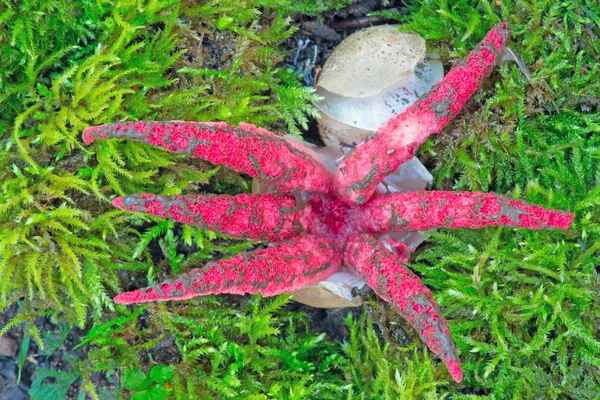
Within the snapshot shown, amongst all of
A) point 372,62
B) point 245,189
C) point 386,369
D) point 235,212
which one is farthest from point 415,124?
point 386,369

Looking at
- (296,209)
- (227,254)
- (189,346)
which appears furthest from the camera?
(227,254)

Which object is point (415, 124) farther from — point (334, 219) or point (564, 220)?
point (564, 220)

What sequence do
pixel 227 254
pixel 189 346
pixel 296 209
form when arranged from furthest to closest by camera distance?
pixel 227 254, pixel 189 346, pixel 296 209

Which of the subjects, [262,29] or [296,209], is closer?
[296,209]

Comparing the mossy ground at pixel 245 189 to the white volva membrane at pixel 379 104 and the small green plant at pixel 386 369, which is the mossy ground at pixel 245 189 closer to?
the small green plant at pixel 386 369

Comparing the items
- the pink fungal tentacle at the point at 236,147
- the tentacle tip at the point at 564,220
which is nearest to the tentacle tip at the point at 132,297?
the pink fungal tentacle at the point at 236,147

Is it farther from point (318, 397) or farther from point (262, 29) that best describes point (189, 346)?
point (262, 29)

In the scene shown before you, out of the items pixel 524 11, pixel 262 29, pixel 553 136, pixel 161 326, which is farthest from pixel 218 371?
pixel 524 11

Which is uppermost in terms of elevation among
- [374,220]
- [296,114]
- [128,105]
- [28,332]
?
[128,105]
